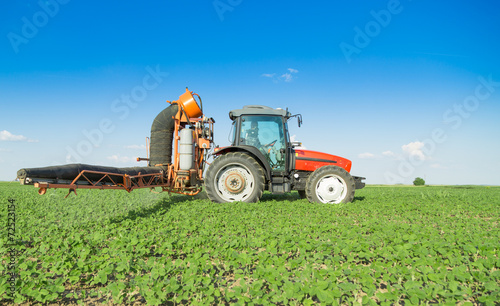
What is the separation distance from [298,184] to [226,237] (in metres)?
4.45

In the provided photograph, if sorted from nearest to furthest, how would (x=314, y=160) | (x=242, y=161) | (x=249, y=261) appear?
(x=249, y=261)
(x=242, y=161)
(x=314, y=160)

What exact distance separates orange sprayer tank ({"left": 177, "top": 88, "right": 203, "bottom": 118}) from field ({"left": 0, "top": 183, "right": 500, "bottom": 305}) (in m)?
3.26

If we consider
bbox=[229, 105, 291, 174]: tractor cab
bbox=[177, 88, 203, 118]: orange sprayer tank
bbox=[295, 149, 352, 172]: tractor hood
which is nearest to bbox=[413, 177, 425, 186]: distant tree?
bbox=[295, 149, 352, 172]: tractor hood

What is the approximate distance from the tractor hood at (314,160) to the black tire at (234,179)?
4.13ft

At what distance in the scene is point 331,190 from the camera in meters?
7.80

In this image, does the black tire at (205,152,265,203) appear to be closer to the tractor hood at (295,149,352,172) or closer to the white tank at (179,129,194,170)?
the white tank at (179,129,194,170)

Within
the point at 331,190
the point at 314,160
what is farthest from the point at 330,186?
the point at 314,160

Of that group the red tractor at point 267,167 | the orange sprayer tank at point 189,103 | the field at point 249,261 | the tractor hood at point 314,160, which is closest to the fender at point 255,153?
the red tractor at point 267,167

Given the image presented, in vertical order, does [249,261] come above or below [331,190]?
below

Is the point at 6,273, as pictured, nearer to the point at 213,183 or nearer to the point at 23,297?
the point at 23,297

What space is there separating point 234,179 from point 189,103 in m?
2.61

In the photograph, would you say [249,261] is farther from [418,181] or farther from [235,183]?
[418,181]

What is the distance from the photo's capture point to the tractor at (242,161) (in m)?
7.70

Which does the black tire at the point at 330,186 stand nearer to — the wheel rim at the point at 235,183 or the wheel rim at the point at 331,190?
the wheel rim at the point at 331,190
